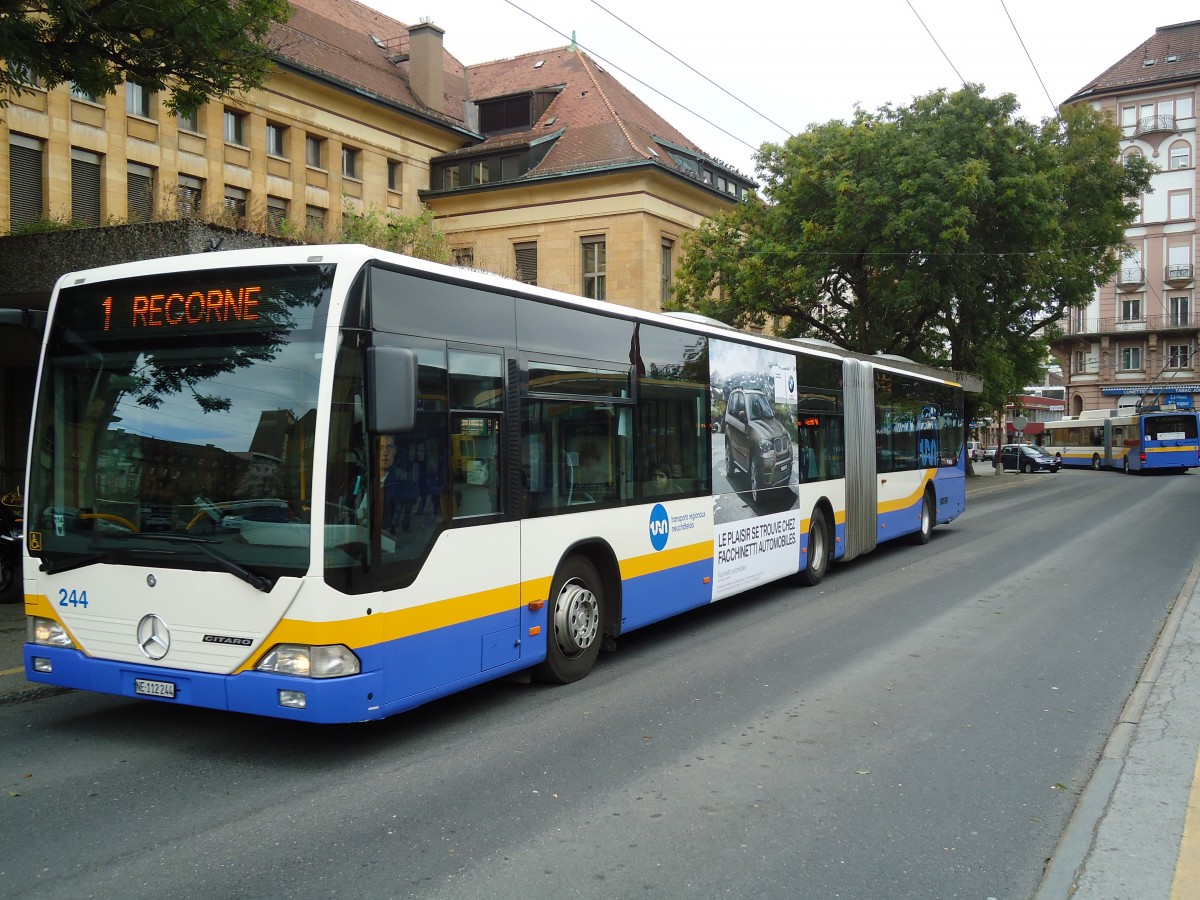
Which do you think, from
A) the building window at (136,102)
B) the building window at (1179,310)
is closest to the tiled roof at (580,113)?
the building window at (136,102)

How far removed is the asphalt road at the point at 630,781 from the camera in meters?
4.39

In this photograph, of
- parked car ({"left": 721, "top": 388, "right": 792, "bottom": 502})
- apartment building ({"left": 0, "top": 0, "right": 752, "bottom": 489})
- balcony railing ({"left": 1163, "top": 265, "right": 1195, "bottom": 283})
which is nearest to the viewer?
parked car ({"left": 721, "top": 388, "right": 792, "bottom": 502})

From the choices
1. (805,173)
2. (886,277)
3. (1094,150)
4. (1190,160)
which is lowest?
(886,277)

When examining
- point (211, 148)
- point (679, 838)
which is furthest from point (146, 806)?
point (211, 148)

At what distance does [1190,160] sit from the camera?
74688mm

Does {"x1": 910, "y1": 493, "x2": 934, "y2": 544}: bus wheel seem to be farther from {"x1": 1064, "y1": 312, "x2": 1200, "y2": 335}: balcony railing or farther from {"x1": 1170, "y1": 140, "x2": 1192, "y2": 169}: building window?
{"x1": 1170, "y1": 140, "x2": 1192, "y2": 169}: building window

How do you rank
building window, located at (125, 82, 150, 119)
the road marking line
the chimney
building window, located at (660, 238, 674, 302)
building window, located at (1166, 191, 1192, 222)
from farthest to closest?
building window, located at (1166, 191, 1192, 222) → the chimney → building window, located at (660, 238, 674, 302) → building window, located at (125, 82, 150, 119) → the road marking line

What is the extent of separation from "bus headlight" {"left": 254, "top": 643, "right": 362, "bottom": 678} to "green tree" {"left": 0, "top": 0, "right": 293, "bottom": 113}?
6396 mm

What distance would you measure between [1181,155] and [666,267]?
5273 cm

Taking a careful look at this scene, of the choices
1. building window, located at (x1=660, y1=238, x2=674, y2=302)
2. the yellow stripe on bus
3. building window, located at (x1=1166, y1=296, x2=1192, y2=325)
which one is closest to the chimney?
building window, located at (x1=660, y1=238, x2=674, y2=302)

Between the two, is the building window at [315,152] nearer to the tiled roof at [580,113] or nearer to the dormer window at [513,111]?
the tiled roof at [580,113]

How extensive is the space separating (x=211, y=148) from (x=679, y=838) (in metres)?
35.2

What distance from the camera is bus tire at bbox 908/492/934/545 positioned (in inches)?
710

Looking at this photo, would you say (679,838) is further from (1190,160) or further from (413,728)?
(1190,160)
